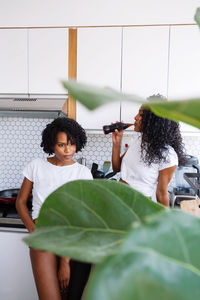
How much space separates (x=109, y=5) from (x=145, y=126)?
1.04 m

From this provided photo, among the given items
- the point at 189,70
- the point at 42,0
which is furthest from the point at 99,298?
the point at 42,0

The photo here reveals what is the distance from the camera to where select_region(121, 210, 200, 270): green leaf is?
3.6 inches

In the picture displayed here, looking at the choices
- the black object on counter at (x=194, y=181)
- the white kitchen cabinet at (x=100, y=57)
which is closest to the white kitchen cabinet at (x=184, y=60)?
the white kitchen cabinet at (x=100, y=57)

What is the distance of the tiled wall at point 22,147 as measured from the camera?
226 cm

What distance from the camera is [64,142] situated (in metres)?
1.41

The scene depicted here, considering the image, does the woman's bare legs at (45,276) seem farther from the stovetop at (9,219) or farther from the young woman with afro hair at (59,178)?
the stovetop at (9,219)

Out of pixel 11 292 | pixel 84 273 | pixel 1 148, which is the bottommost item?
pixel 11 292

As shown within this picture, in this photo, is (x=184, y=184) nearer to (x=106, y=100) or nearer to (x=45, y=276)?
(x=45, y=276)

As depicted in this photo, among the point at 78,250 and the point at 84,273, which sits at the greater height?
the point at 78,250

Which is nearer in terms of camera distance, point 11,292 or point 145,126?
point 145,126

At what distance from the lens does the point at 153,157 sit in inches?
52.8

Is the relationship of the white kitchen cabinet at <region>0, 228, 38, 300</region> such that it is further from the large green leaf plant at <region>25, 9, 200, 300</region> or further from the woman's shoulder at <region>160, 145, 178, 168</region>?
the large green leaf plant at <region>25, 9, 200, 300</region>

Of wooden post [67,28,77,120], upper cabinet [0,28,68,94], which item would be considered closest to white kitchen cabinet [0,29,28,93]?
upper cabinet [0,28,68,94]

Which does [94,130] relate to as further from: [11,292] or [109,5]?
[11,292]
